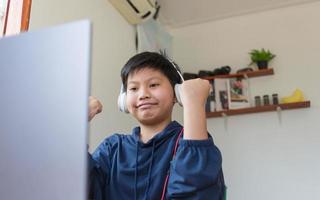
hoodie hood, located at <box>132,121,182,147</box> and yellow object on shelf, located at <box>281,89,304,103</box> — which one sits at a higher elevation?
yellow object on shelf, located at <box>281,89,304,103</box>

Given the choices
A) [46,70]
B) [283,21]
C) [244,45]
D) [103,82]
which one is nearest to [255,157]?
[244,45]

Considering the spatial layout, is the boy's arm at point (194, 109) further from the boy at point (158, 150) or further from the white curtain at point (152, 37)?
the white curtain at point (152, 37)

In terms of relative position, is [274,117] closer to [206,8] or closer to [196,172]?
[206,8]

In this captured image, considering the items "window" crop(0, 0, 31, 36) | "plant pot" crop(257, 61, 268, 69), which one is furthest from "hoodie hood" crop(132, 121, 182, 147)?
"plant pot" crop(257, 61, 268, 69)

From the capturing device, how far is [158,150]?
0.75 metres

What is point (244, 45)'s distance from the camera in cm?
276

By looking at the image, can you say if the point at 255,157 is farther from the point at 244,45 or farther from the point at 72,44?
the point at 72,44

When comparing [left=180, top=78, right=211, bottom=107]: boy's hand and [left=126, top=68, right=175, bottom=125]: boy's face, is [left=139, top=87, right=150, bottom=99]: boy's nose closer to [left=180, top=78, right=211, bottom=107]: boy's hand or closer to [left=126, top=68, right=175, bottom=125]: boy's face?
[left=126, top=68, right=175, bottom=125]: boy's face

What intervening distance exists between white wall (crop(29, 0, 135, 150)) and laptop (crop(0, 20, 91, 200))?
1.11 meters

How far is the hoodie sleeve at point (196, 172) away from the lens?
569 millimetres

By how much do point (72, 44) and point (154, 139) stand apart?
1.39 ft

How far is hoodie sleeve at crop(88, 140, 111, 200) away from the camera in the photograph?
70cm

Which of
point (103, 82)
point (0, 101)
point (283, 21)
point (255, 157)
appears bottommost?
point (255, 157)

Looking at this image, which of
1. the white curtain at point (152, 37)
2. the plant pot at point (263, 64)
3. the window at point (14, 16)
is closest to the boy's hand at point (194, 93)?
the window at point (14, 16)
